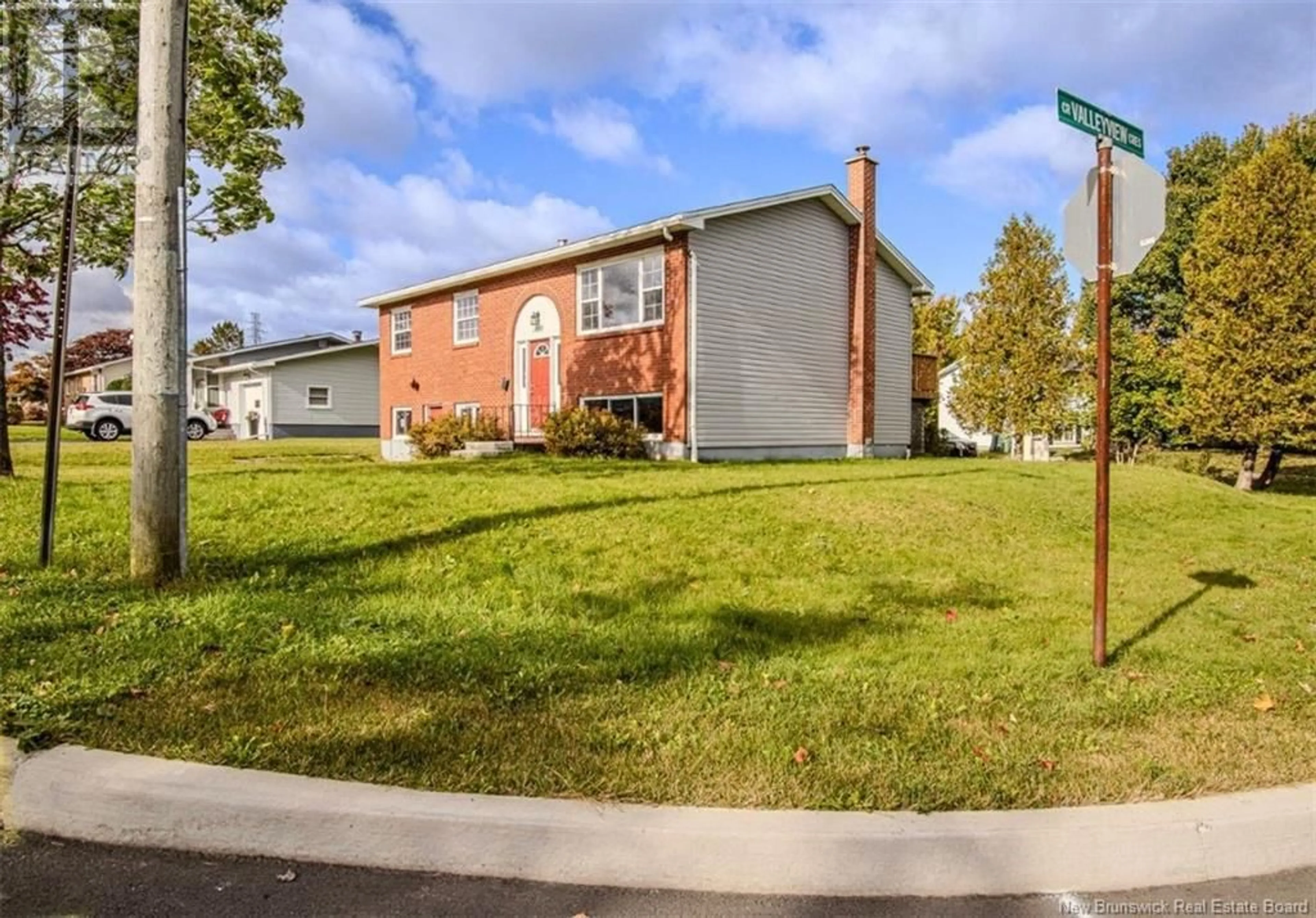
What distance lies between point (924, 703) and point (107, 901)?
3387 mm

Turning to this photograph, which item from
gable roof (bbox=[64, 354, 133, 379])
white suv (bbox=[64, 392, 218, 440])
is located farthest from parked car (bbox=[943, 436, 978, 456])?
gable roof (bbox=[64, 354, 133, 379])

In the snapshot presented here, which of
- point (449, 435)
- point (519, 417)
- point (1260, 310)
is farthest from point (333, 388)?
point (1260, 310)

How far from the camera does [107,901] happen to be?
100 inches

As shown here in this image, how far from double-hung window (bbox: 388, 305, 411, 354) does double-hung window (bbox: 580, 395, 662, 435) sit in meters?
8.43

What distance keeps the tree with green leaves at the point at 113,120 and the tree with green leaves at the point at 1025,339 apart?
22.2m

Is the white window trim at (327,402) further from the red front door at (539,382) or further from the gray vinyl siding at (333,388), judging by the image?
the red front door at (539,382)

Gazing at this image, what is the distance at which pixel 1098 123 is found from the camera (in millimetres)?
4777

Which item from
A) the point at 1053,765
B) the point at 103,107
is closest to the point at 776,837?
the point at 1053,765

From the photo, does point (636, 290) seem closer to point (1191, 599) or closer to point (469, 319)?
point (469, 319)

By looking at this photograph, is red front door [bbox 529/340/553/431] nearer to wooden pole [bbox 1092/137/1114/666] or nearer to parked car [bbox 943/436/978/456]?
wooden pole [bbox 1092/137/1114/666]

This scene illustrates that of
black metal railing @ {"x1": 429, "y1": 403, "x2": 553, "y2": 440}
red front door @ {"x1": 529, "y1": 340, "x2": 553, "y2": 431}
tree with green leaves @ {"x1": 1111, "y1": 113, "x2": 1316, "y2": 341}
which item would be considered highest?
tree with green leaves @ {"x1": 1111, "y1": 113, "x2": 1316, "y2": 341}

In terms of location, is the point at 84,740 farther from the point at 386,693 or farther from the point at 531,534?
the point at 531,534

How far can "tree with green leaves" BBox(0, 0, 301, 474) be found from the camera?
10203mm

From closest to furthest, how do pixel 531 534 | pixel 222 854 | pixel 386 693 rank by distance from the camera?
pixel 222 854, pixel 386 693, pixel 531 534
